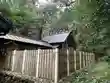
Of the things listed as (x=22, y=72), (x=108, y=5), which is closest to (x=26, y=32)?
(x=22, y=72)

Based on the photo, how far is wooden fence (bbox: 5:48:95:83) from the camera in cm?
662

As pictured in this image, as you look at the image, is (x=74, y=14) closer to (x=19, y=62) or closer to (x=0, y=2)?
(x=0, y=2)

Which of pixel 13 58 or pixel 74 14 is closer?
pixel 74 14

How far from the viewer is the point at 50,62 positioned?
22.6 feet

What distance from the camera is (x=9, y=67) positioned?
973 cm

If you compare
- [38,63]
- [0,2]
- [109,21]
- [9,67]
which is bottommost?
[9,67]

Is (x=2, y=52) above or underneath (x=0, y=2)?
underneath

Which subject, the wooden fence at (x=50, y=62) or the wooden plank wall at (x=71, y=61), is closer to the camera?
the wooden fence at (x=50, y=62)

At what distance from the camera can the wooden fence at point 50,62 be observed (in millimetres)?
6625

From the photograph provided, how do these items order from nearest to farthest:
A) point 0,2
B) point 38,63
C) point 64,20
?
point 0,2 < point 64,20 < point 38,63

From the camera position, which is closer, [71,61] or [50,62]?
[50,62]

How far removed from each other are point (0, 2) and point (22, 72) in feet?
21.3

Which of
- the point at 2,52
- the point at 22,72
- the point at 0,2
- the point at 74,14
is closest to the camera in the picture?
the point at 0,2

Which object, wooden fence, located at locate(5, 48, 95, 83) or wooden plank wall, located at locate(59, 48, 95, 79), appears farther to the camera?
wooden plank wall, located at locate(59, 48, 95, 79)
